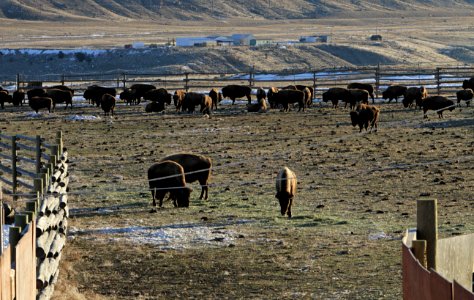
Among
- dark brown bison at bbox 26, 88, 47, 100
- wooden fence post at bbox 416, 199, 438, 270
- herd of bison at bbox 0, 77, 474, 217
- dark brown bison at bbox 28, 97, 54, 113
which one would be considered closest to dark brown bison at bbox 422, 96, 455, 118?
herd of bison at bbox 0, 77, 474, 217

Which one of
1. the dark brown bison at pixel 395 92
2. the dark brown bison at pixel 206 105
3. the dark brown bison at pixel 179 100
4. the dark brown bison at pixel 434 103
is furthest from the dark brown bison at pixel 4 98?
the dark brown bison at pixel 434 103

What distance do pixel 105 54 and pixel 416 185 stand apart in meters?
80.5

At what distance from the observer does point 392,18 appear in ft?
593

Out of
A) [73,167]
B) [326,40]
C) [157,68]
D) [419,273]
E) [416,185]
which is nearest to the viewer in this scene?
[419,273]

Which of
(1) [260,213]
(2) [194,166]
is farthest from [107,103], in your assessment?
(1) [260,213]

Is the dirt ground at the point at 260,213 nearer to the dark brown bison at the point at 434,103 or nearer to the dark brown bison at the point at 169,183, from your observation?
the dark brown bison at the point at 169,183

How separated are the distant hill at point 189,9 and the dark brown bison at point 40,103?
120 m

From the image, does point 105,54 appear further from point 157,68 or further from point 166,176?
point 166,176

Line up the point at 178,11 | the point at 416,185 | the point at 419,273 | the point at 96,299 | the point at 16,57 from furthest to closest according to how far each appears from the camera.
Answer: the point at 178,11
the point at 16,57
the point at 416,185
the point at 96,299
the point at 419,273

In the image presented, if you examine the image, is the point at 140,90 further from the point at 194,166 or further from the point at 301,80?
the point at 194,166

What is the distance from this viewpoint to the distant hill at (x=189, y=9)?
16662 centimetres

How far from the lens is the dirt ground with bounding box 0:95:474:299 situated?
1274cm

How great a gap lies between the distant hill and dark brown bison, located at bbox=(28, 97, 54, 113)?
120 m

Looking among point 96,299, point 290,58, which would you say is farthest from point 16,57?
point 96,299
